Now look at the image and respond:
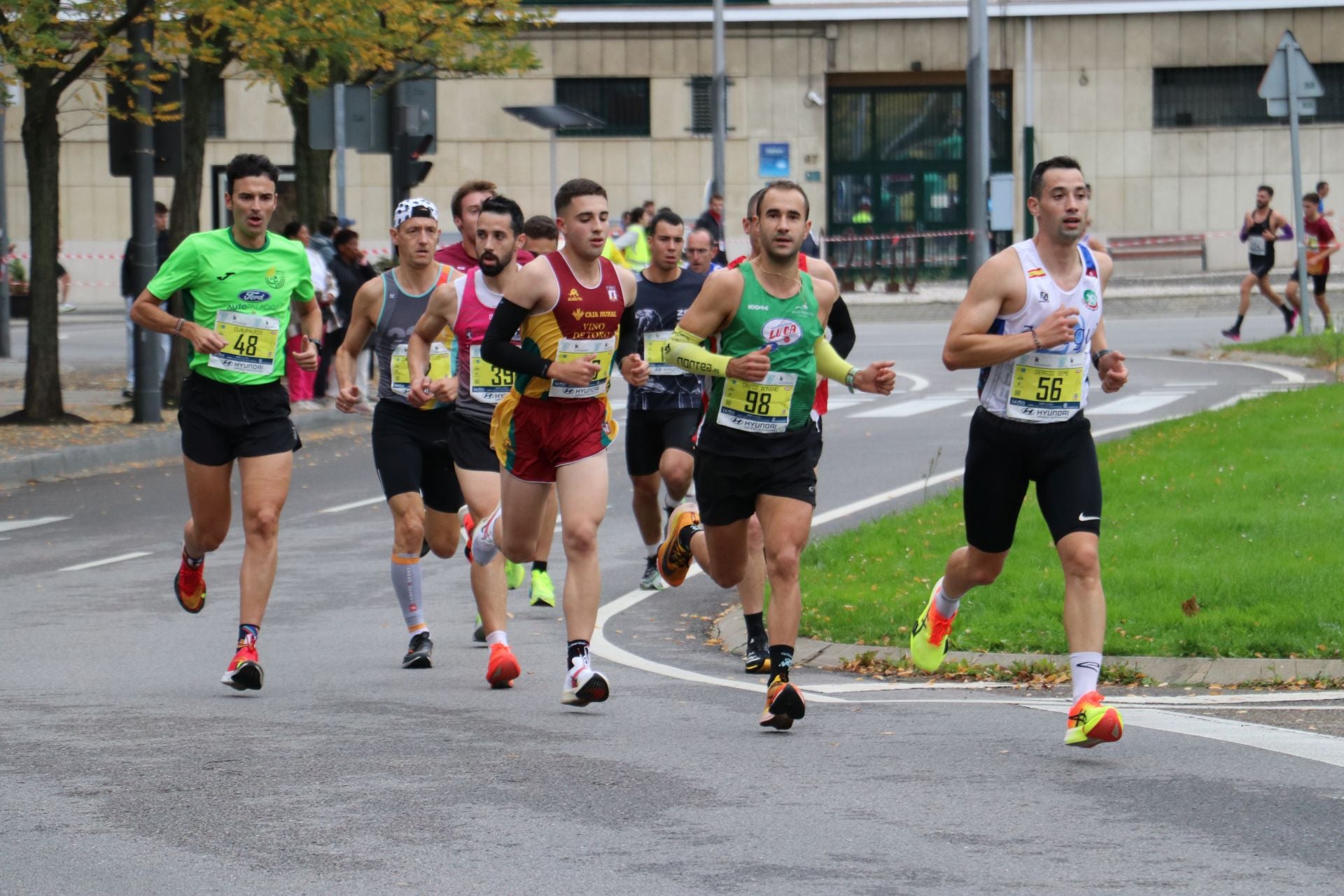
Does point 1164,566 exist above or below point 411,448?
below

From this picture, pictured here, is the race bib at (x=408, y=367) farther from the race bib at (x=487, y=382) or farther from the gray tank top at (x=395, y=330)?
the race bib at (x=487, y=382)

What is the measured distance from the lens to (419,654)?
9328 mm

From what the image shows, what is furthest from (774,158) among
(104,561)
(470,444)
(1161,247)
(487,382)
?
(470,444)

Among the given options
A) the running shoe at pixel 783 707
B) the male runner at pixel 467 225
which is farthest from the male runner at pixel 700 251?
the running shoe at pixel 783 707

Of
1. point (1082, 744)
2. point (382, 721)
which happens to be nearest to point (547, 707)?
point (382, 721)

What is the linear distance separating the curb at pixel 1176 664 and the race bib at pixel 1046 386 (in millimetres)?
1645

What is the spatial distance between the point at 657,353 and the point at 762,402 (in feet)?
10.6

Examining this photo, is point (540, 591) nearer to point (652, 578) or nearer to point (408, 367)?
point (652, 578)

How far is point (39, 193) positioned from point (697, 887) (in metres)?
16.2

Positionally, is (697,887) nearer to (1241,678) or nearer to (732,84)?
(1241,678)

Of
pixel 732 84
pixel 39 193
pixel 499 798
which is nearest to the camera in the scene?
pixel 499 798

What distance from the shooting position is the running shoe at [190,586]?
949cm

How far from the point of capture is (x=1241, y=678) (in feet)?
27.8

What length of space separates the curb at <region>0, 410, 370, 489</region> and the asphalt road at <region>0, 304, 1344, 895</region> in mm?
6128
